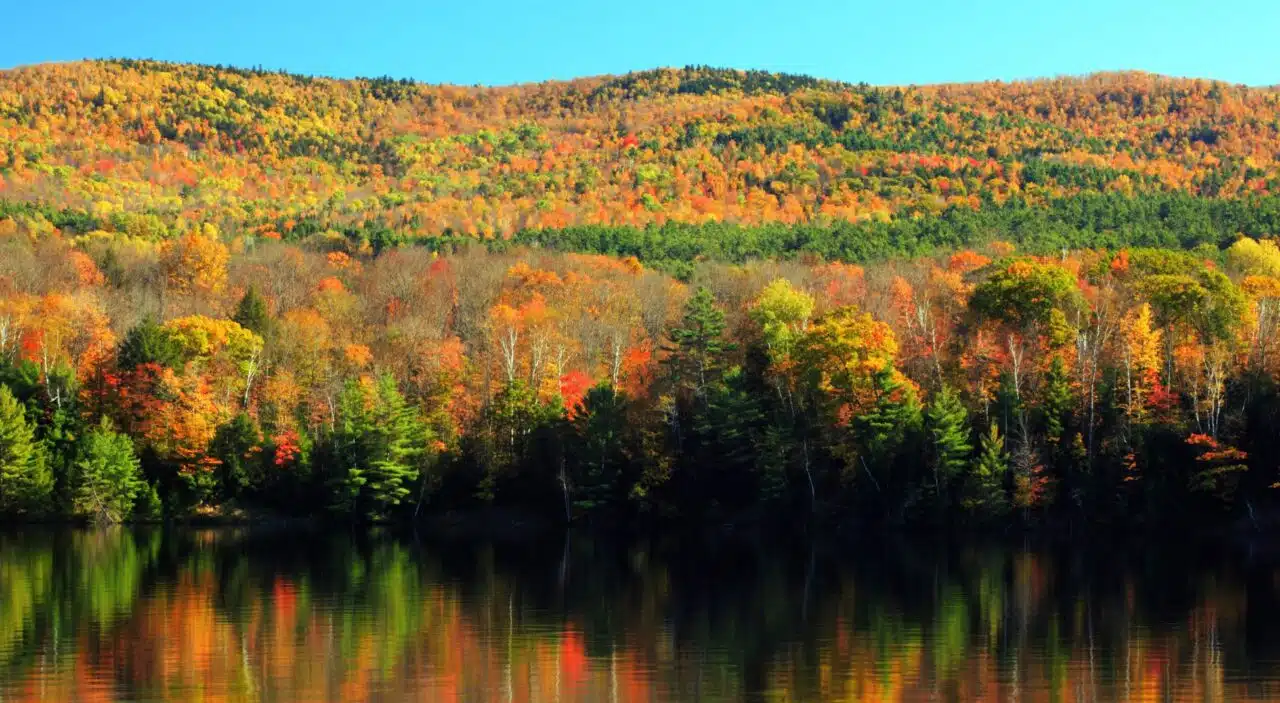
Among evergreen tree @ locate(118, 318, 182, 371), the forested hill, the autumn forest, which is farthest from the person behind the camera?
the forested hill

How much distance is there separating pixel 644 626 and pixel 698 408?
4062 cm

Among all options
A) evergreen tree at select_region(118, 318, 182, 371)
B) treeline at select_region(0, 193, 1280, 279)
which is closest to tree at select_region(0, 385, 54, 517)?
evergreen tree at select_region(118, 318, 182, 371)

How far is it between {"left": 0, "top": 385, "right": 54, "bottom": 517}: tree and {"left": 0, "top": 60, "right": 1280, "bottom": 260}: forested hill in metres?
59.5

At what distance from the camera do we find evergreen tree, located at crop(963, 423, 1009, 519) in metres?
65.6

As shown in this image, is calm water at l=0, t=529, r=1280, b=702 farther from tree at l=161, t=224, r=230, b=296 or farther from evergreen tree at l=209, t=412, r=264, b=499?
tree at l=161, t=224, r=230, b=296

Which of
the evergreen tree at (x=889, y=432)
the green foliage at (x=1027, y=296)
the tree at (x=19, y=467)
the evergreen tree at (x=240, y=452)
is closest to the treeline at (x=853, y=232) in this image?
the green foliage at (x=1027, y=296)

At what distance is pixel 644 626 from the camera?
37.8m

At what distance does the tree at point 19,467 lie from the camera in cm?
7550

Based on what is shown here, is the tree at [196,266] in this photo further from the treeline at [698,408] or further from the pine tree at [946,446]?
the pine tree at [946,446]

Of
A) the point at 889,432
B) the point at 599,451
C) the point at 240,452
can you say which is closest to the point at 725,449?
the point at 599,451

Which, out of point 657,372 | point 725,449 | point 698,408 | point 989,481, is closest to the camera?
point 989,481

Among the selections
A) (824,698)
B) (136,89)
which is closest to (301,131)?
(136,89)

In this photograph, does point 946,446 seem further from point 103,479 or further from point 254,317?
point 254,317

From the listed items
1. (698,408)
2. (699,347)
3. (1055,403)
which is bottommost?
(1055,403)
